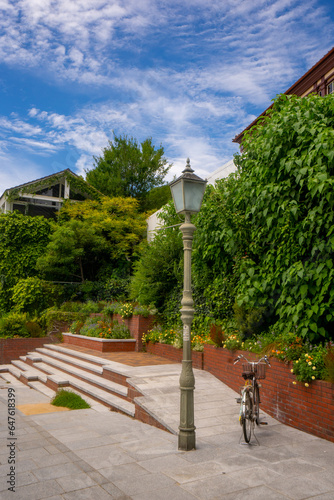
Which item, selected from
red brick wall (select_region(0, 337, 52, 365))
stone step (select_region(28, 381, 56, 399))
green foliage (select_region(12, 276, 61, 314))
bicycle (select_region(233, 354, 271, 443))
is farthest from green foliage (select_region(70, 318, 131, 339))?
bicycle (select_region(233, 354, 271, 443))

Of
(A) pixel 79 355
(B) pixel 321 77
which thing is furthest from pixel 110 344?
(B) pixel 321 77

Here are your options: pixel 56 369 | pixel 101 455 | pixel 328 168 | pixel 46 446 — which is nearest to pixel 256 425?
pixel 101 455

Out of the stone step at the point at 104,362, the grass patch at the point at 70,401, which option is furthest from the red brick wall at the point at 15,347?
the grass patch at the point at 70,401

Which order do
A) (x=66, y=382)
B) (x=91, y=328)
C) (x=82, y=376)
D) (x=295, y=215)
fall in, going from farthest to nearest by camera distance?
(x=91, y=328) < (x=82, y=376) < (x=66, y=382) < (x=295, y=215)

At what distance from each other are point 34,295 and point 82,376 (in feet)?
32.2

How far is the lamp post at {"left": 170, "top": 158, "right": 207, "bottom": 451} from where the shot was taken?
5523 mm

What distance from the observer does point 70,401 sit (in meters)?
8.57

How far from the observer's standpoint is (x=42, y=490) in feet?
13.7

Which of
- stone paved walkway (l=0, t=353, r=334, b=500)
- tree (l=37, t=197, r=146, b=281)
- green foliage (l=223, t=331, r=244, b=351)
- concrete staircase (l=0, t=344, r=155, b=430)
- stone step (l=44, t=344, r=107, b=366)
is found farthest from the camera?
tree (l=37, t=197, r=146, b=281)

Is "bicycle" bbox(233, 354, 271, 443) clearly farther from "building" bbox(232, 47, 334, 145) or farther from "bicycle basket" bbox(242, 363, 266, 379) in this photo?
"building" bbox(232, 47, 334, 145)

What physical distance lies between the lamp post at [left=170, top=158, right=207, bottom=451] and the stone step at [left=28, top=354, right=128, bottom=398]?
3.22 m

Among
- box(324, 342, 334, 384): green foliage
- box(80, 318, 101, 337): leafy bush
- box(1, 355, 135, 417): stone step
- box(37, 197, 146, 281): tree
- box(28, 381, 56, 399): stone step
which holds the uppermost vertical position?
box(37, 197, 146, 281): tree

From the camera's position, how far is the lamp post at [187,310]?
552 cm

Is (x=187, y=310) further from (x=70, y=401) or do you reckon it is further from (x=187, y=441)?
(x=70, y=401)
